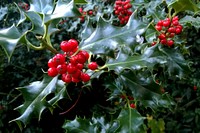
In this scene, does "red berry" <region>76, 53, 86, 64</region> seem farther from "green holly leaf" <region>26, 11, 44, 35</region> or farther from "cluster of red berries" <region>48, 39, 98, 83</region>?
"green holly leaf" <region>26, 11, 44, 35</region>

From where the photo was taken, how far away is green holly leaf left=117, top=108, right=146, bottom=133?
47.2 inches

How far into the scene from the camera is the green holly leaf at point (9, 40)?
0.86 meters

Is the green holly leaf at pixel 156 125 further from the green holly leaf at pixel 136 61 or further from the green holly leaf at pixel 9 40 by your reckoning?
the green holly leaf at pixel 9 40

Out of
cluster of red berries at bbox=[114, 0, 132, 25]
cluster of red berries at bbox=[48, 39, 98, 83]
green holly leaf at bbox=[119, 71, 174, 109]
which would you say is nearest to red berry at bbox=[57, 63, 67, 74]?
cluster of red berries at bbox=[48, 39, 98, 83]

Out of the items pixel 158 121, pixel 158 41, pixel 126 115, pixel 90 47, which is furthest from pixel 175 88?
pixel 90 47

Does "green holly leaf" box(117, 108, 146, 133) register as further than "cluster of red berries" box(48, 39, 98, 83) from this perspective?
Yes

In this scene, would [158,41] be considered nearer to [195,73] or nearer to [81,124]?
[81,124]

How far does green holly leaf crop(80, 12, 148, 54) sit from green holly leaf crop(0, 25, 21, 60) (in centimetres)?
22

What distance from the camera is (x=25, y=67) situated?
11.2 ft

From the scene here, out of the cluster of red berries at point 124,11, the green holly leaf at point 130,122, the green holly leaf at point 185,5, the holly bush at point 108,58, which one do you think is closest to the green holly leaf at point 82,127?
the holly bush at point 108,58

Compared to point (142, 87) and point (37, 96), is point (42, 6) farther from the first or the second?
point (142, 87)

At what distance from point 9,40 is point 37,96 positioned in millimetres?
258

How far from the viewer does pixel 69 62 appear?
3.29 ft

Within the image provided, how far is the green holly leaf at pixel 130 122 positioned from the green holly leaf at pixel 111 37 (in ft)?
1.09
